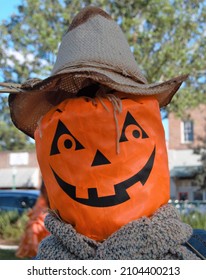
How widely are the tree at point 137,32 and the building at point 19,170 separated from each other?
18.7m

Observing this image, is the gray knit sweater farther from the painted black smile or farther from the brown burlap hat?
the brown burlap hat

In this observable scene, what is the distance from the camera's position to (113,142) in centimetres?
175

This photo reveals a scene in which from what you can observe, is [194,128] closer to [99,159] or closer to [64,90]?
[64,90]

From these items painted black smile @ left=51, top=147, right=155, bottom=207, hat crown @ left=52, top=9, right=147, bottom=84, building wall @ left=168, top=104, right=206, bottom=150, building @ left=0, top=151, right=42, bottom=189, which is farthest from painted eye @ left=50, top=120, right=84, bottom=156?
building @ left=0, top=151, right=42, bottom=189

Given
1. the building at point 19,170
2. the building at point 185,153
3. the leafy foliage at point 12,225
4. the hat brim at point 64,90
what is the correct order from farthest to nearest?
the building at point 19,170 < the building at point 185,153 < the leafy foliage at point 12,225 < the hat brim at point 64,90

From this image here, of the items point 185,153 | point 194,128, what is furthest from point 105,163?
point 185,153

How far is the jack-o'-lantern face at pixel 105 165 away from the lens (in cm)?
173

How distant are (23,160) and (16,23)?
63.4ft

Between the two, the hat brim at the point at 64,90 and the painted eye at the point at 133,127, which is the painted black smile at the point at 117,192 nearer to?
the painted eye at the point at 133,127

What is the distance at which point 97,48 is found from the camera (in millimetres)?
1906

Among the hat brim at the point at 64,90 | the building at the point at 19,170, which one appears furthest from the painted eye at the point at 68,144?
the building at the point at 19,170

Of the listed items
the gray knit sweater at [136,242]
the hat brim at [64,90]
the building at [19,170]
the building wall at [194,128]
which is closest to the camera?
the gray knit sweater at [136,242]

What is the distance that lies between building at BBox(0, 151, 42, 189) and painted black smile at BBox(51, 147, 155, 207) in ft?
99.5

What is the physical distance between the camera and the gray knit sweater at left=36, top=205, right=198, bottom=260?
5.40 ft
